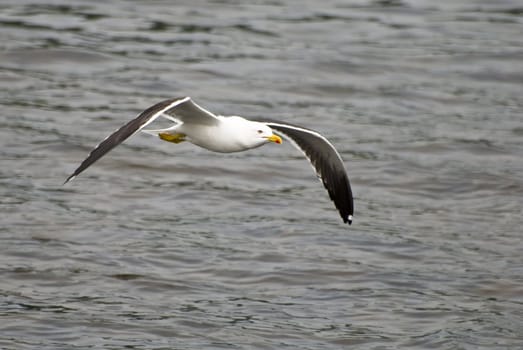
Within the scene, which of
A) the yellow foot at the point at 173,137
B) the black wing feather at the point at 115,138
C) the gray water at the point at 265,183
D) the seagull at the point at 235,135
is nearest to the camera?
the black wing feather at the point at 115,138

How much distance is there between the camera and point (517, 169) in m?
14.9

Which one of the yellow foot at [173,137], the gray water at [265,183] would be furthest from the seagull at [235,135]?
the gray water at [265,183]

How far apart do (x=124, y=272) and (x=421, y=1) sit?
10.9 metres

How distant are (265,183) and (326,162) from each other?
3.93m

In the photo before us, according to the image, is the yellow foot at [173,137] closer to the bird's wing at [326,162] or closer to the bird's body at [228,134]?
the bird's body at [228,134]

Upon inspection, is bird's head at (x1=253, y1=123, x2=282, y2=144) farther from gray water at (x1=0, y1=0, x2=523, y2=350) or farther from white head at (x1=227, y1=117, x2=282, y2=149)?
gray water at (x1=0, y1=0, x2=523, y2=350)

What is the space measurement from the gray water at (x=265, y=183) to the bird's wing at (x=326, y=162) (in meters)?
1.06

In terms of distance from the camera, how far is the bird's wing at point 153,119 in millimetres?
8359

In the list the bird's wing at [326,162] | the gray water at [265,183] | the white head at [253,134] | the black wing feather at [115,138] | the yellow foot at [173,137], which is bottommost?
the gray water at [265,183]

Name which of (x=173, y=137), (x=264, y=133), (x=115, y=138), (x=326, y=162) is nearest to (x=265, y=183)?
(x=326, y=162)

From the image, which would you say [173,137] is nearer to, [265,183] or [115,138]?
[115,138]

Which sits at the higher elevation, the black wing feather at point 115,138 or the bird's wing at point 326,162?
the black wing feather at point 115,138

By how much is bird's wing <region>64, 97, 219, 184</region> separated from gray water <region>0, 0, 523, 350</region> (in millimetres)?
1794

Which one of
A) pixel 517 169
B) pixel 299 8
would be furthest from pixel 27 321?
pixel 299 8
